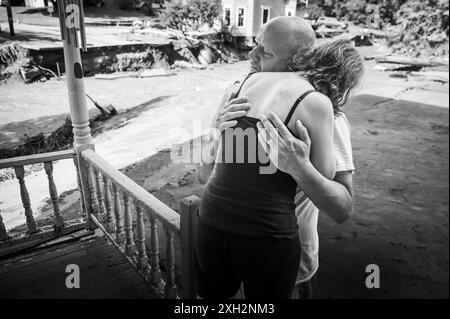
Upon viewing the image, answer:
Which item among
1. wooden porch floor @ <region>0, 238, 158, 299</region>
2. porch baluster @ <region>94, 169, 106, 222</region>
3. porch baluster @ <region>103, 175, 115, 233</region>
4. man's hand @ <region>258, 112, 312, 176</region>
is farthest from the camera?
porch baluster @ <region>94, 169, 106, 222</region>

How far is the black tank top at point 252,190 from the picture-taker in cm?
96

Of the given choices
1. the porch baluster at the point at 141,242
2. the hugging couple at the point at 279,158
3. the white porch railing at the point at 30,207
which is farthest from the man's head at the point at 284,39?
the white porch railing at the point at 30,207

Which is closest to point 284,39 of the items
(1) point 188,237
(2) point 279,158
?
(2) point 279,158

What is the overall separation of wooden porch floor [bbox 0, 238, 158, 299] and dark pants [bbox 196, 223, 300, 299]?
3.87ft

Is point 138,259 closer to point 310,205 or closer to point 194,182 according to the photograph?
point 310,205

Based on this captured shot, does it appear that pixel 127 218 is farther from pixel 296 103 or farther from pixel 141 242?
pixel 296 103

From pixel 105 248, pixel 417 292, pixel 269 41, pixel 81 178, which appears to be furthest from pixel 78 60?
pixel 417 292

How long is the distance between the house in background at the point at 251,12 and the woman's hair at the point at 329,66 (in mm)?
959

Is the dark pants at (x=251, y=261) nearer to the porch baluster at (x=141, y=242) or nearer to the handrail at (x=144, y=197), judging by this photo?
the handrail at (x=144, y=197)

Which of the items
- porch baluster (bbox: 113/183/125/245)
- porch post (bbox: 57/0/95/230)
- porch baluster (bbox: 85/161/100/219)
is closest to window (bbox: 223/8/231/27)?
porch post (bbox: 57/0/95/230)

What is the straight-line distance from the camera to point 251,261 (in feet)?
3.31

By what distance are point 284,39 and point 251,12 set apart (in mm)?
1828

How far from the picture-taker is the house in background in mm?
2265
